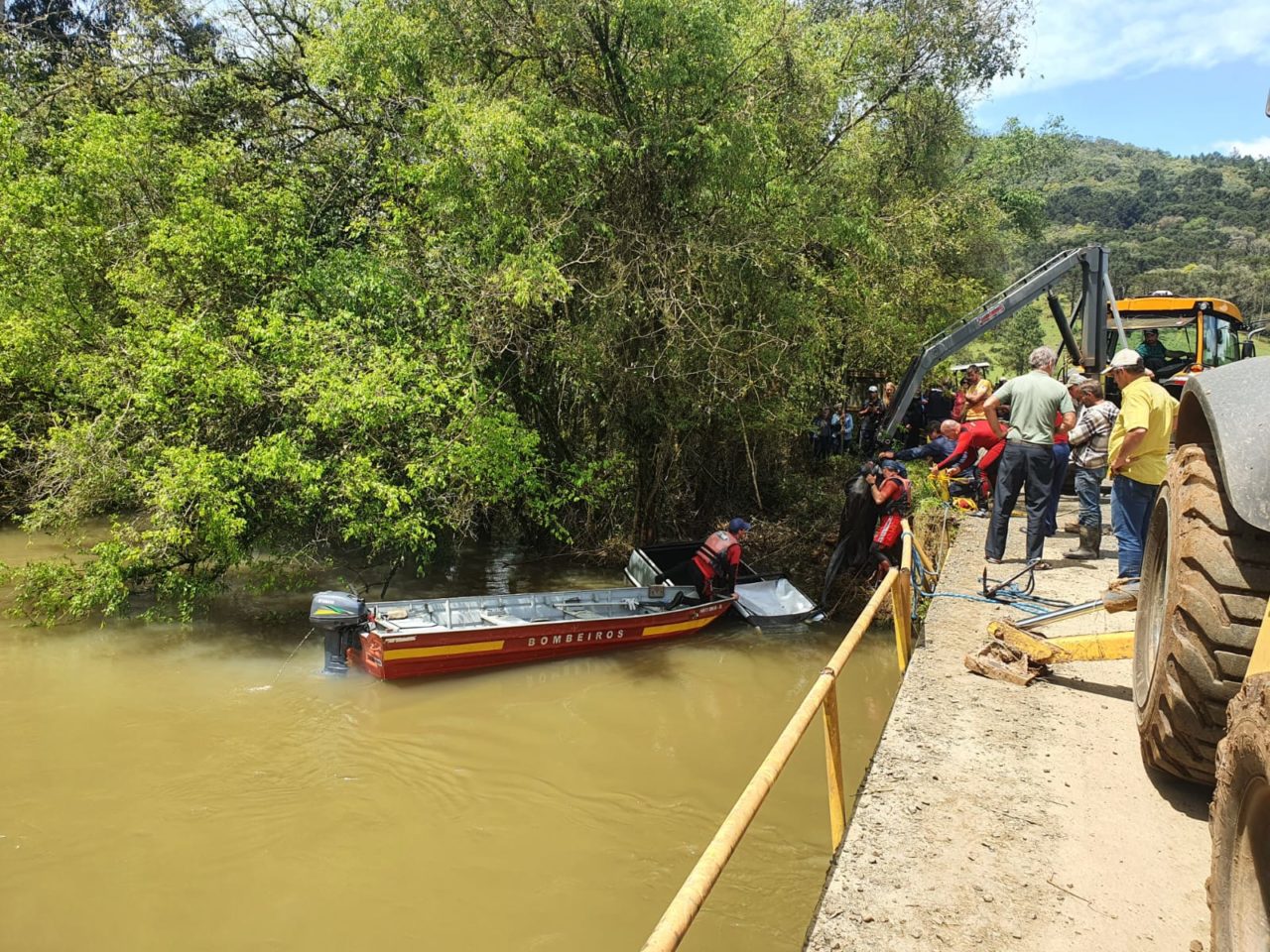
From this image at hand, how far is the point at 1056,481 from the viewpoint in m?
8.02

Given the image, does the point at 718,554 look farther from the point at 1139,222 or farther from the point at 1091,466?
the point at 1139,222

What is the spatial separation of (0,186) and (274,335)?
15.0 feet

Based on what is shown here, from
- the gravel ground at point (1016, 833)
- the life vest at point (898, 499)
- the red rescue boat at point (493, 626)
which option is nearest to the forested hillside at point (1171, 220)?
the life vest at point (898, 499)

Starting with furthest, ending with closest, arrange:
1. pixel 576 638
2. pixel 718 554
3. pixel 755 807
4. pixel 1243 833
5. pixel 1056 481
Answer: pixel 718 554 < pixel 576 638 < pixel 1056 481 < pixel 755 807 < pixel 1243 833

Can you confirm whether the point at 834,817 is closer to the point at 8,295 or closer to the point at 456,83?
the point at 456,83

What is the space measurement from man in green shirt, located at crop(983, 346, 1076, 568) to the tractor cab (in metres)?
7.55

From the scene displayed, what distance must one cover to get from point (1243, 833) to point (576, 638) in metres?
7.45

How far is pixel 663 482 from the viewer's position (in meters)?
13.3

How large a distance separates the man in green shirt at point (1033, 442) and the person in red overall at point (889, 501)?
210cm

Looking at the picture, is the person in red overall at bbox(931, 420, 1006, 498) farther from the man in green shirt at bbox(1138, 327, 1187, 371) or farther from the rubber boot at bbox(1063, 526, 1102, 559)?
the man in green shirt at bbox(1138, 327, 1187, 371)

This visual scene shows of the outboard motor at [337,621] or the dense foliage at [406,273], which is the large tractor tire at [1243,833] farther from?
the dense foliage at [406,273]

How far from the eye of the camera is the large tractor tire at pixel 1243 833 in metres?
2.25

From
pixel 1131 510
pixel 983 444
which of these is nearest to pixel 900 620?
pixel 1131 510

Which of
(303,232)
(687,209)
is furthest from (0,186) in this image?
(687,209)
